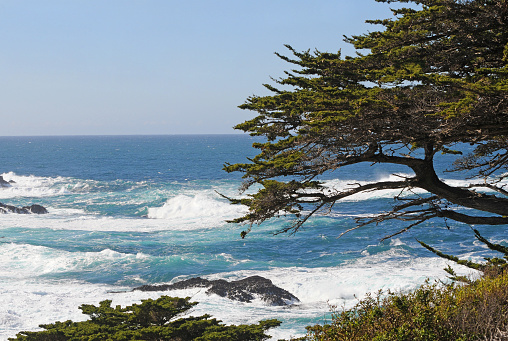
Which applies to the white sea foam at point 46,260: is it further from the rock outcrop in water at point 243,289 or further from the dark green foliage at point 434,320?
the dark green foliage at point 434,320

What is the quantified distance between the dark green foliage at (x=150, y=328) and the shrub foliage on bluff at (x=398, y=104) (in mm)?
3018

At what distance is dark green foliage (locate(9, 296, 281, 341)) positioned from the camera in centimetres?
838

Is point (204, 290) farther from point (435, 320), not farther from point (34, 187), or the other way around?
point (34, 187)

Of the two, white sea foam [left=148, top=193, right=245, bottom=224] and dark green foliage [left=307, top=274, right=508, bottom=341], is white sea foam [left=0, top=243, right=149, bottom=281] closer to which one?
white sea foam [left=148, top=193, right=245, bottom=224]

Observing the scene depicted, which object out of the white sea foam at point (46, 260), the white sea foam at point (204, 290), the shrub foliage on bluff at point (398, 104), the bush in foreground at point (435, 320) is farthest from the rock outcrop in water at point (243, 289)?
the bush in foreground at point (435, 320)

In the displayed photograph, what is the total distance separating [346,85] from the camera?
7.04 m

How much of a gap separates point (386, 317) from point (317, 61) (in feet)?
13.3

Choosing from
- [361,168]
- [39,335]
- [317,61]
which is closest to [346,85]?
[317,61]

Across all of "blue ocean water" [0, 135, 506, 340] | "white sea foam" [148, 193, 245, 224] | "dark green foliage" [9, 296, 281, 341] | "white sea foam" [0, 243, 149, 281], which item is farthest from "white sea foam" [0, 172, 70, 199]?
"dark green foliage" [9, 296, 281, 341]

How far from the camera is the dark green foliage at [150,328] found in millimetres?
8375

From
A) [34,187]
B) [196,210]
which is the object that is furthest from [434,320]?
[34,187]

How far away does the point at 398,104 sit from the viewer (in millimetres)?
5844

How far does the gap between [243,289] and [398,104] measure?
36.7 ft

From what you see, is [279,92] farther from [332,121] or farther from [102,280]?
[102,280]
